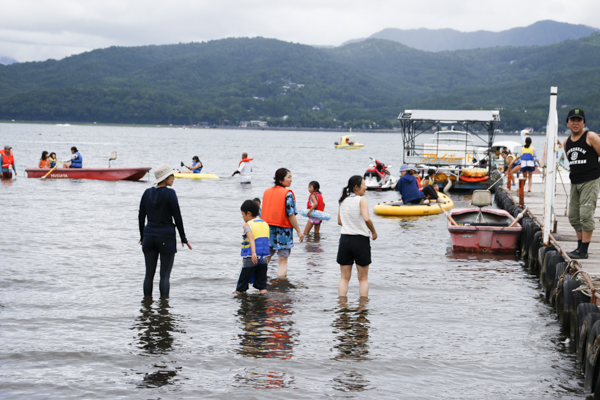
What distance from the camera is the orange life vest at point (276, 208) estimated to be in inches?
413

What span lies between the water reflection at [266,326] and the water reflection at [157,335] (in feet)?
3.11

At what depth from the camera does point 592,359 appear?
634 cm

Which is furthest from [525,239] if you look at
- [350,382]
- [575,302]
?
[350,382]

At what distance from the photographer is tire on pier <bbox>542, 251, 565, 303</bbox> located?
1021cm

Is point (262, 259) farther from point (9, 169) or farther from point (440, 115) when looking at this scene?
point (9, 169)

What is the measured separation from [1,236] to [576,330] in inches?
576

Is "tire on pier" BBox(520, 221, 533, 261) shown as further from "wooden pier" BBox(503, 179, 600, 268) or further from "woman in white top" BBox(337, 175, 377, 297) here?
"woman in white top" BBox(337, 175, 377, 297)

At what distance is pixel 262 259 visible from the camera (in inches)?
380

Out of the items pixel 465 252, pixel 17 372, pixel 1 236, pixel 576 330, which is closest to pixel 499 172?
pixel 465 252

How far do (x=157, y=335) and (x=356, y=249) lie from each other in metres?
3.00

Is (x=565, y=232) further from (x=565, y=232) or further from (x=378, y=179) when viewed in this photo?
(x=378, y=179)

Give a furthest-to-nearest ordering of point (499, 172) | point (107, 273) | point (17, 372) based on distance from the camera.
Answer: point (499, 172)
point (107, 273)
point (17, 372)

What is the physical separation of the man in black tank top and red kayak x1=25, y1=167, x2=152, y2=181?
91.3 ft

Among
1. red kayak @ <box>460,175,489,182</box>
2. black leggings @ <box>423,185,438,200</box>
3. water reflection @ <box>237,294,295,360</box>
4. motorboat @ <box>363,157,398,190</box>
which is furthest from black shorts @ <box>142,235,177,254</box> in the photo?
red kayak @ <box>460,175,489,182</box>
